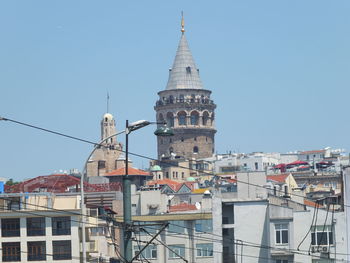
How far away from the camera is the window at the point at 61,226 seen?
7200 centimetres

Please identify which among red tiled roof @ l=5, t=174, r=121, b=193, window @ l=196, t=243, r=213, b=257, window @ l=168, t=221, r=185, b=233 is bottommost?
window @ l=196, t=243, r=213, b=257

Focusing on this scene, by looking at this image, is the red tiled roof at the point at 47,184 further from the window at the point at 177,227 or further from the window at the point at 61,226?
the window at the point at 61,226

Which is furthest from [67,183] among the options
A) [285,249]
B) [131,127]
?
[131,127]

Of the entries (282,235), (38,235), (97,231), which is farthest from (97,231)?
(282,235)

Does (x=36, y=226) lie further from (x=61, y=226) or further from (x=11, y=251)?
(x=11, y=251)

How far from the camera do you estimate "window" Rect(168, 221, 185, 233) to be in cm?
7475

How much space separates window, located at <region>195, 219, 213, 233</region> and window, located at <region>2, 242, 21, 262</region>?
1038 centimetres

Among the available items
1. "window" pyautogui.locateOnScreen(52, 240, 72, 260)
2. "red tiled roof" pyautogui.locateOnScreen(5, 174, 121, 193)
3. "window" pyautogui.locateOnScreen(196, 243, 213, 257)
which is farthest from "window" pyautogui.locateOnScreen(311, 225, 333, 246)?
"red tiled roof" pyautogui.locateOnScreen(5, 174, 121, 193)

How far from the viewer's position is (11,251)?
72.2m

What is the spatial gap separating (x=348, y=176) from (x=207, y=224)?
11.7 meters

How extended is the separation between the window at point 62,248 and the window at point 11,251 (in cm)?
196

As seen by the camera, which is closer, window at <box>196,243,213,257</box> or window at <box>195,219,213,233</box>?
window at <box>196,243,213,257</box>

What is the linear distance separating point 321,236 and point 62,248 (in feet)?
48.7

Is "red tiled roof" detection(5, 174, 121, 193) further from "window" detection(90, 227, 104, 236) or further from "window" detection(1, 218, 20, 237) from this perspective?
"window" detection(1, 218, 20, 237)
